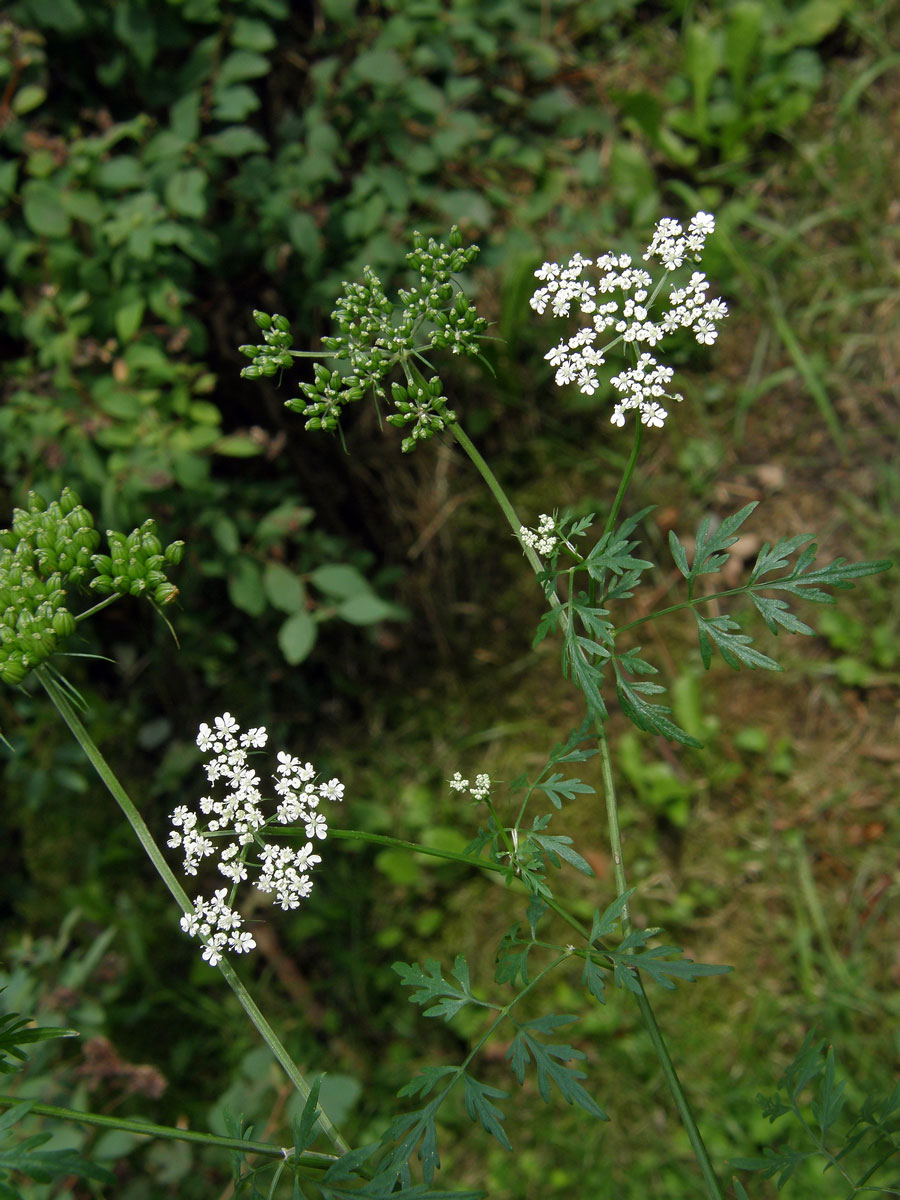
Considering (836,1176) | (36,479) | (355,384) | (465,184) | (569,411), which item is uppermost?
(355,384)

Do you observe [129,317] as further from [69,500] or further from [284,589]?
[69,500]

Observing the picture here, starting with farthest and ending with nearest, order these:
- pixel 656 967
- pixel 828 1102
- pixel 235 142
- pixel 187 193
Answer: pixel 235 142, pixel 187 193, pixel 828 1102, pixel 656 967

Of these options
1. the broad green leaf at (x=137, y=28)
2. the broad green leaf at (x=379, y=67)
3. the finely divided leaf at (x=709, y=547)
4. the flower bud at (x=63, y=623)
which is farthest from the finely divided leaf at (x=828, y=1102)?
the broad green leaf at (x=137, y=28)

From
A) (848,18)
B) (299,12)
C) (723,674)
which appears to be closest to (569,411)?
(723,674)

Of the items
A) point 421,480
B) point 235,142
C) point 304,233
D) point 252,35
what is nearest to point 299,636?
point 421,480

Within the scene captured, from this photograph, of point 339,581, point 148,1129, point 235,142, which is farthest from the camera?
point 339,581

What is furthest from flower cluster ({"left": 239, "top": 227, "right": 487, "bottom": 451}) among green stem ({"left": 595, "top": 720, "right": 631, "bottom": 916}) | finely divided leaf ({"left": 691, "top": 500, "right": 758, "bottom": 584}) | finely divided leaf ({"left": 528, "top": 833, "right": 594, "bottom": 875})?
finely divided leaf ({"left": 528, "top": 833, "right": 594, "bottom": 875})

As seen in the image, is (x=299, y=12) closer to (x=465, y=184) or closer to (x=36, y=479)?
(x=465, y=184)
